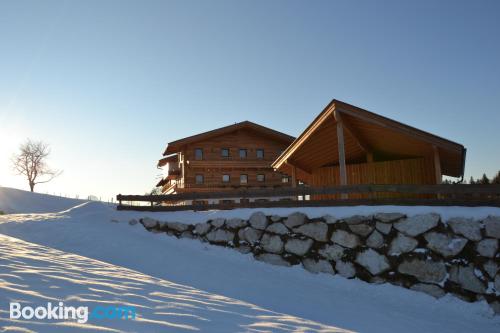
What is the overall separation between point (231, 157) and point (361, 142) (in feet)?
56.6

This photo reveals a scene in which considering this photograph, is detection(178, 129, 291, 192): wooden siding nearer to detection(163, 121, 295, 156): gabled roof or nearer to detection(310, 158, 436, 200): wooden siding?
detection(163, 121, 295, 156): gabled roof

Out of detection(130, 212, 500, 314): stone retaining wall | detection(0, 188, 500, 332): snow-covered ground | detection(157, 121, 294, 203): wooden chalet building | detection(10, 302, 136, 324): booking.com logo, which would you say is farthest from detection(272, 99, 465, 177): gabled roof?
detection(157, 121, 294, 203): wooden chalet building

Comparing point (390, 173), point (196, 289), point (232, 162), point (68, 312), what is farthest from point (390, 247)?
point (232, 162)

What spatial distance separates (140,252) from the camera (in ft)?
36.5

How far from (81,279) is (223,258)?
5.31 m

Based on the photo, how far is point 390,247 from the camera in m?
9.08

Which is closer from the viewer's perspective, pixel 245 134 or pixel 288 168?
pixel 288 168

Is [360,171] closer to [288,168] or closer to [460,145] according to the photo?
[288,168]

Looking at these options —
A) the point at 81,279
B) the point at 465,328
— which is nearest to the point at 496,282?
the point at 465,328

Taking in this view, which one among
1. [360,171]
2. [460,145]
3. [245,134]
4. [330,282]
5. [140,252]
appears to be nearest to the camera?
[330,282]

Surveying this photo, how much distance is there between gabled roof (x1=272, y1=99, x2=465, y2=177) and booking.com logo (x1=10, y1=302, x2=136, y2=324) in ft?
35.2

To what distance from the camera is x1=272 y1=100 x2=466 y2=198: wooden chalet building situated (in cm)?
1314

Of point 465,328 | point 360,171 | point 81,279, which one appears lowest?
point 465,328

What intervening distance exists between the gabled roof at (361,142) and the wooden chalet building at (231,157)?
13.1 metres
